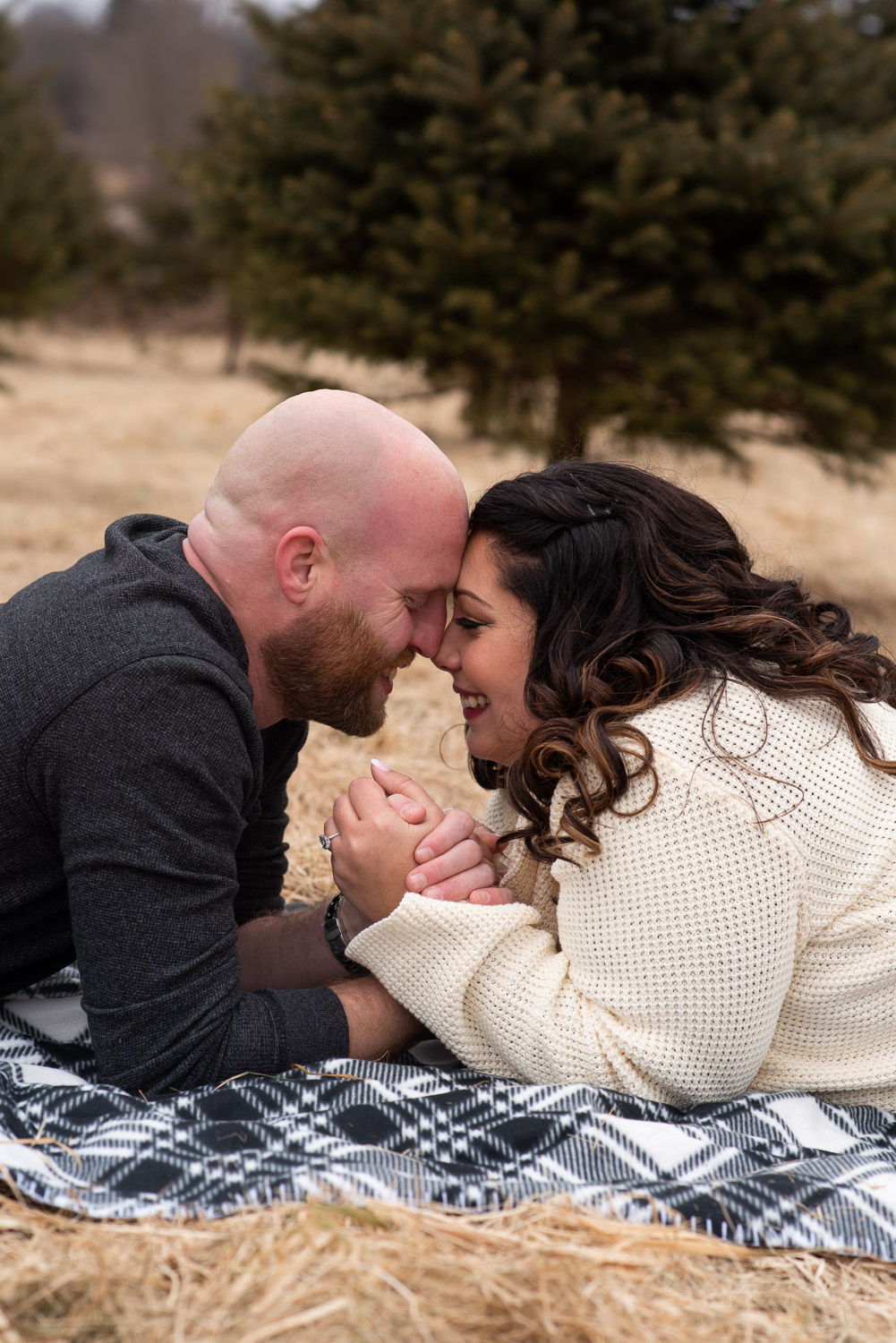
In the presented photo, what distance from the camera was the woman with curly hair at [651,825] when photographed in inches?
84.8

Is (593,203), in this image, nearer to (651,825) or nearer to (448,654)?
(448,654)

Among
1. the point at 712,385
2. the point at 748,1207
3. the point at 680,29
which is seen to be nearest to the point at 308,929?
the point at 748,1207

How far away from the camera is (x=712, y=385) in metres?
6.32

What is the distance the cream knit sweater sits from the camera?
2137 millimetres

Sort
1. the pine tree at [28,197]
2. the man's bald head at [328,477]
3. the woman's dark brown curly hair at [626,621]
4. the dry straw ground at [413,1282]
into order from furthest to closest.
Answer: the pine tree at [28,197] → the man's bald head at [328,477] → the woman's dark brown curly hair at [626,621] → the dry straw ground at [413,1282]

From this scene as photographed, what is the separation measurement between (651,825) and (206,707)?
2.86ft

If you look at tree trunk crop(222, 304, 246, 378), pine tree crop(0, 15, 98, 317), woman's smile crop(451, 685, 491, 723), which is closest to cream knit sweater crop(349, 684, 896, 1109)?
woman's smile crop(451, 685, 491, 723)

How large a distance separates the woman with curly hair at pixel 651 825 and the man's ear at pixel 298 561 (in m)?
0.34

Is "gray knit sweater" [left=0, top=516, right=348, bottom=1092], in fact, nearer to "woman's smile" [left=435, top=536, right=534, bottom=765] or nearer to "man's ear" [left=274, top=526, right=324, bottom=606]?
"man's ear" [left=274, top=526, right=324, bottom=606]

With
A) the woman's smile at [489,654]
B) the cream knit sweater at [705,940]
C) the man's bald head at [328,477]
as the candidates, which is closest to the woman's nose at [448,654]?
the woman's smile at [489,654]

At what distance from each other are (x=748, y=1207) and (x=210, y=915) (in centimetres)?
108

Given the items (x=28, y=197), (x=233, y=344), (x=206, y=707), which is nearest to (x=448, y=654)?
(x=206, y=707)

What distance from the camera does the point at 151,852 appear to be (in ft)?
6.87

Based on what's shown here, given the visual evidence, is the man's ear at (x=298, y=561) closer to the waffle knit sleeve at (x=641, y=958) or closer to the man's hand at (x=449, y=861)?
the man's hand at (x=449, y=861)
